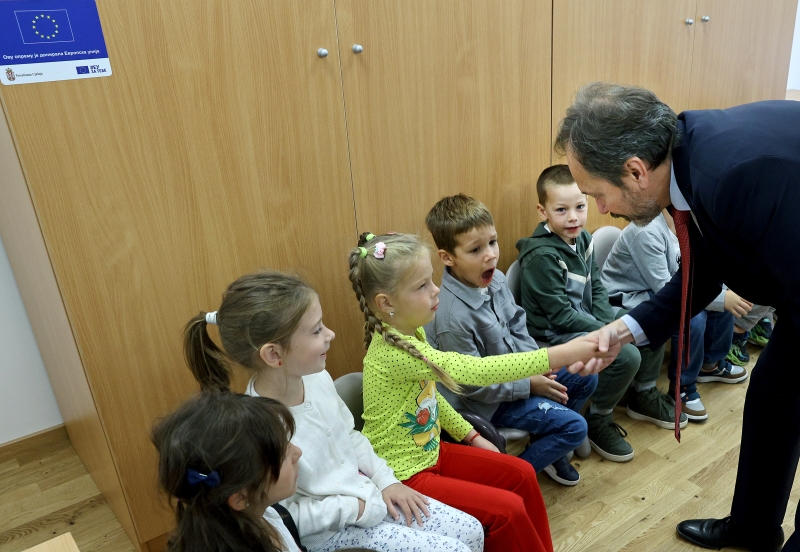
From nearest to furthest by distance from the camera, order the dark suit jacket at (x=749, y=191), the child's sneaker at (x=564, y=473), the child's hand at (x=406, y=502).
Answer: the dark suit jacket at (x=749, y=191)
the child's hand at (x=406, y=502)
the child's sneaker at (x=564, y=473)

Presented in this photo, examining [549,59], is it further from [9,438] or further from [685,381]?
[9,438]

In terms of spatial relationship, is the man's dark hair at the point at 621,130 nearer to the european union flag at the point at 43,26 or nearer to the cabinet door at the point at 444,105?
the cabinet door at the point at 444,105

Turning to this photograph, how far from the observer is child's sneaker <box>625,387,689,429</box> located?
253 centimetres

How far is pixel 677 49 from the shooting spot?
2906 millimetres

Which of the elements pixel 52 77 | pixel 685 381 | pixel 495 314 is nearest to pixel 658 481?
pixel 685 381

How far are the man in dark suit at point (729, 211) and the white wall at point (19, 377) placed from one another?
2.06 m

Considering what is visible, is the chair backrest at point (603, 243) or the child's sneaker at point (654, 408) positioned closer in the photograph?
the child's sneaker at point (654, 408)

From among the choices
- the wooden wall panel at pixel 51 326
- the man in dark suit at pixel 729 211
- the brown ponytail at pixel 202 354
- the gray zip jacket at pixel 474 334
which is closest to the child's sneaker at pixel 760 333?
the man in dark suit at pixel 729 211

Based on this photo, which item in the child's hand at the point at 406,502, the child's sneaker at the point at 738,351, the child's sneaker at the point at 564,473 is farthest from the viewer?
the child's sneaker at the point at 738,351

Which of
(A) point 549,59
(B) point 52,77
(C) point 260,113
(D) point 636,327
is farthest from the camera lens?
(A) point 549,59

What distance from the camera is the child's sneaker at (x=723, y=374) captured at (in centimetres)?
282

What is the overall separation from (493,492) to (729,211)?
0.88 metres

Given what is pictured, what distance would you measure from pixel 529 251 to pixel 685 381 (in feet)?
3.00

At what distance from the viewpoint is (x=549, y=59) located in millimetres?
2445
